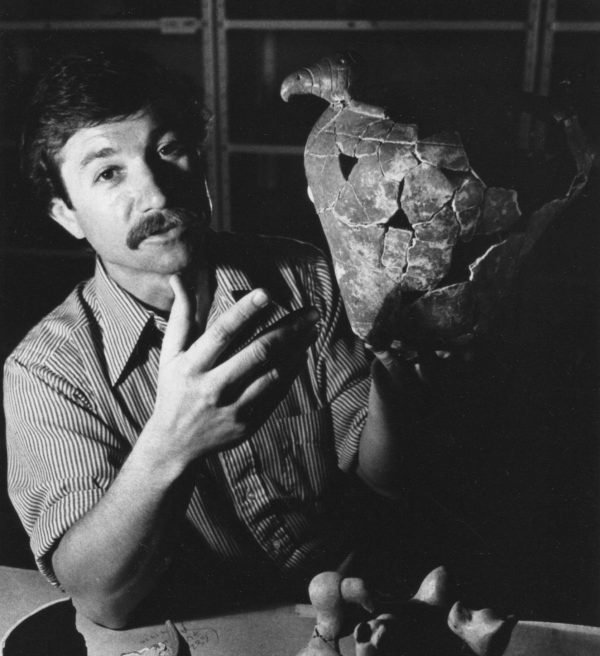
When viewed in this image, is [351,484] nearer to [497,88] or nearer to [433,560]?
[433,560]

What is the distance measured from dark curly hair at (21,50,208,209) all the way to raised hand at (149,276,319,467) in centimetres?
34

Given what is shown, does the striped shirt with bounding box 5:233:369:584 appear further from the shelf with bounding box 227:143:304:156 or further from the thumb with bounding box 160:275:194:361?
the shelf with bounding box 227:143:304:156

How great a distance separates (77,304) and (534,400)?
1.50m

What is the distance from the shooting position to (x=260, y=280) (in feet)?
4.47

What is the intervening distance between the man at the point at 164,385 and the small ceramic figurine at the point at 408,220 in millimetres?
106

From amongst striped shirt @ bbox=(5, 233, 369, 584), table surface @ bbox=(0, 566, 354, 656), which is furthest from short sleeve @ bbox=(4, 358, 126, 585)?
table surface @ bbox=(0, 566, 354, 656)

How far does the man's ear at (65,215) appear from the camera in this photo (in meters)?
1.21

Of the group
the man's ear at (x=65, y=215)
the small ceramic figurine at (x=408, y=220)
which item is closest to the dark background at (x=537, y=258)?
the man's ear at (x=65, y=215)

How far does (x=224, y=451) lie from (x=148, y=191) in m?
0.44

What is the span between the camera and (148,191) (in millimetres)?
1045

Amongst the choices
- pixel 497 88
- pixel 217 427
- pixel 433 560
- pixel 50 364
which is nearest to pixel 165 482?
pixel 217 427

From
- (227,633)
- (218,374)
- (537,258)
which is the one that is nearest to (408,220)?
(218,374)

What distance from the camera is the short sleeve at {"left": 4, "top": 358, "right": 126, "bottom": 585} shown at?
1.08 meters

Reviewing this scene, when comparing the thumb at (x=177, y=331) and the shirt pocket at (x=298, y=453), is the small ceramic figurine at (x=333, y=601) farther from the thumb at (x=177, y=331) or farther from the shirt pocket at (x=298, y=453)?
the shirt pocket at (x=298, y=453)
